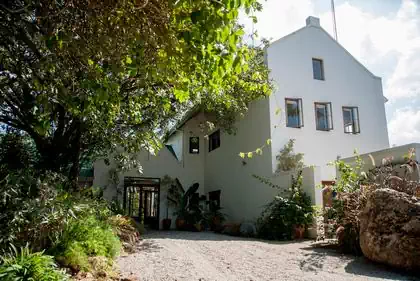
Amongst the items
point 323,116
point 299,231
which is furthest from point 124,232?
point 323,116

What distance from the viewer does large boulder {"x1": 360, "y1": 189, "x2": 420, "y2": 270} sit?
18.0 feet

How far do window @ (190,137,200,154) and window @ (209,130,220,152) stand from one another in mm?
835

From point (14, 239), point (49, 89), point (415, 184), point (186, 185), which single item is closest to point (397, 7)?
point (49, 89)

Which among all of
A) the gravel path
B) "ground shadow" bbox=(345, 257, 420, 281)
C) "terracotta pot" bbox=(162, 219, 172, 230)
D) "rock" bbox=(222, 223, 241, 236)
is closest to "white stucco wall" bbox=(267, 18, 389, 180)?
"rock" bbox=(222, 223, 241, 236)

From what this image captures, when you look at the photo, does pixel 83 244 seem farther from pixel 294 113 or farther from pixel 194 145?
pixel 194 145

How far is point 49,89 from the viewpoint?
3.88m

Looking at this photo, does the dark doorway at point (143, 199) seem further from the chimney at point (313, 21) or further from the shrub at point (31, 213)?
the shrub at point (31, 213)

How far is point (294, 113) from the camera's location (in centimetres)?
1351

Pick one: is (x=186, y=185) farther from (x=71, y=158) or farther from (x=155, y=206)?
(x=71, y=158)

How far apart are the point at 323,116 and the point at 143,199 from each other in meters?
10.2

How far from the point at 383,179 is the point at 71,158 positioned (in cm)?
967

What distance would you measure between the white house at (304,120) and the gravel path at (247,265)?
4.79 meters

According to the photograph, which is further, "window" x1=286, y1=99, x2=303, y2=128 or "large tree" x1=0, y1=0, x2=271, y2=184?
"window" x1=286, y1=99, x2=303, y2=128

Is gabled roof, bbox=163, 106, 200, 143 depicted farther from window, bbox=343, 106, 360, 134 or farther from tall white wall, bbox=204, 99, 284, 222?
window, bbox=343, 106, 360, 134
